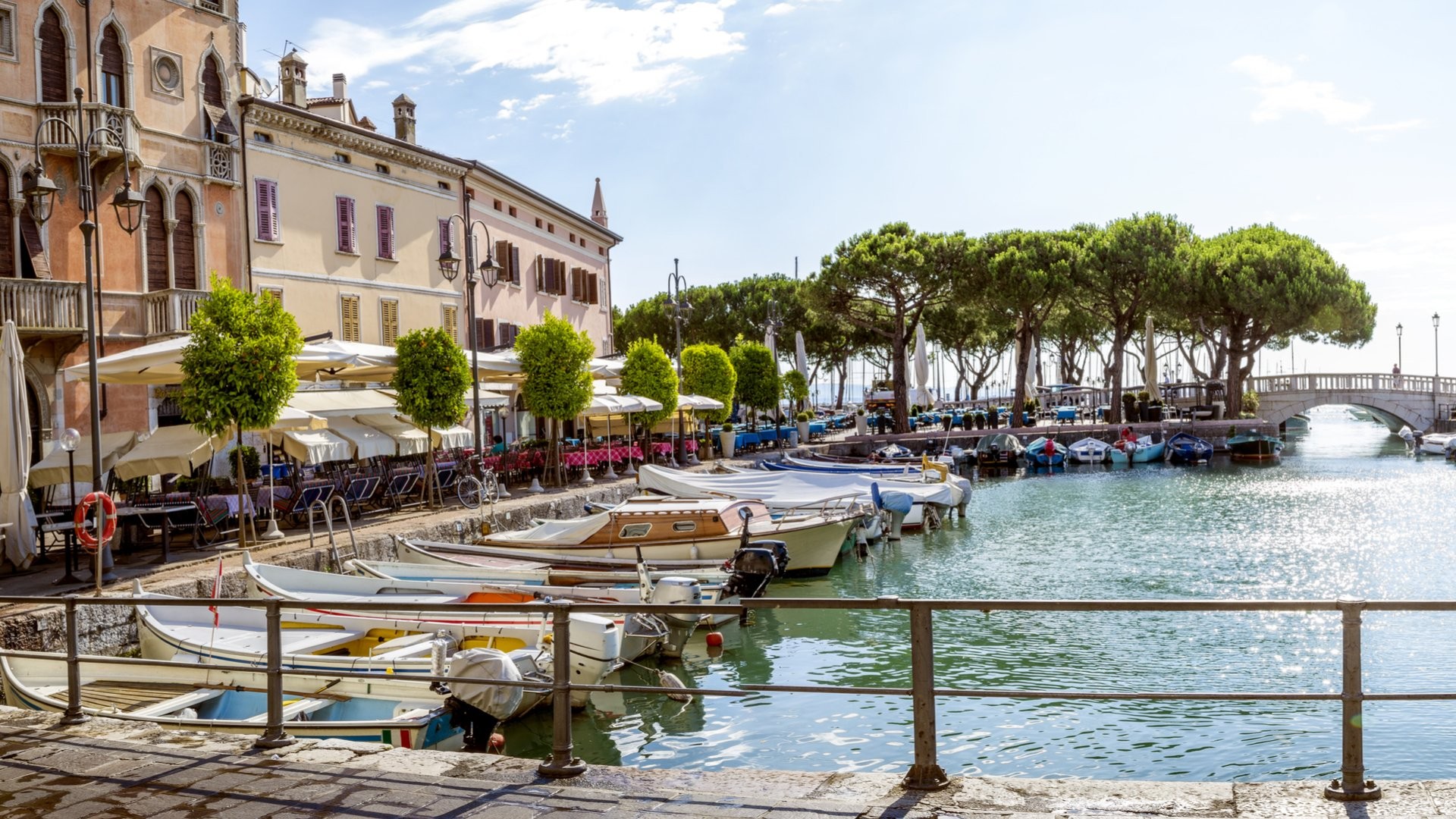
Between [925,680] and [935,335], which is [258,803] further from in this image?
[935,335]

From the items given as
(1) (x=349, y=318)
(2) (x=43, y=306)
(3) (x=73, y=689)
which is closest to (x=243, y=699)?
(3) (x=73, y=689)

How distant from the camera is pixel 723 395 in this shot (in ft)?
132

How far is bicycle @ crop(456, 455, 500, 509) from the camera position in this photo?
74.6 ft

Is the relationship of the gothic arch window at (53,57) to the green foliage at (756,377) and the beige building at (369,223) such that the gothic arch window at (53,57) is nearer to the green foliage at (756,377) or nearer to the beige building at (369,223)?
the beige building at (369,223)

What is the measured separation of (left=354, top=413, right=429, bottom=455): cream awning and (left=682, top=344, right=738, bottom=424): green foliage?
60.0 ft

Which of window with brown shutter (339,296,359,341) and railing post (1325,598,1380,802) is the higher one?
window with brown shutter (339,296,359,341)

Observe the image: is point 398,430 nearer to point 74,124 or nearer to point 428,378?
point 428,378

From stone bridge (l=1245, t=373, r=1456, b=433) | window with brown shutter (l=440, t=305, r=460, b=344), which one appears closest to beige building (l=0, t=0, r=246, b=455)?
window with brown shutter (l=440, t=305, r=460, b=344)

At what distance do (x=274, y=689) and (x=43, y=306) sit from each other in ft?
63.6

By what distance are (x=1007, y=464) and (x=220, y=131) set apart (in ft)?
109

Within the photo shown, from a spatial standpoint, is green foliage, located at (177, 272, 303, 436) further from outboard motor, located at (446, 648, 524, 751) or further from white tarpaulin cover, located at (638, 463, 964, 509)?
white tarpaulin cover, located at (638, 463, 964, 509)

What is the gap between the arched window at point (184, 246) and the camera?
83.7ft

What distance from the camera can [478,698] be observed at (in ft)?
32.1

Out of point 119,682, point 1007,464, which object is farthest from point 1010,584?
point 1007,464
